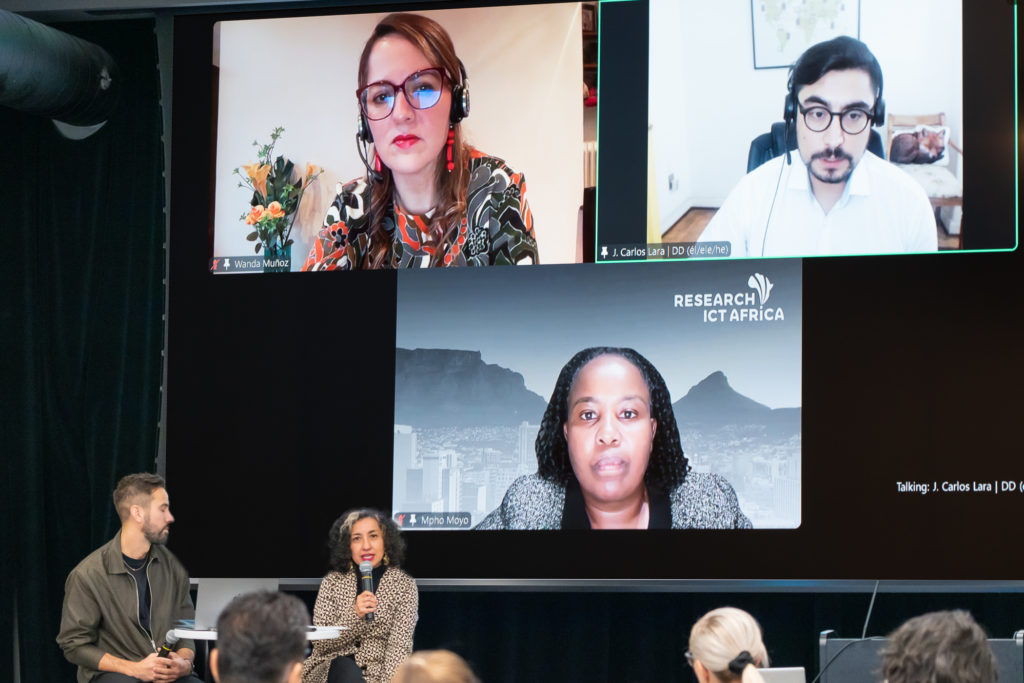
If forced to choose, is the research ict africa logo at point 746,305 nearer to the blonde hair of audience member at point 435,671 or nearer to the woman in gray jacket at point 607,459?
the woman in gray jacket at point 607,459

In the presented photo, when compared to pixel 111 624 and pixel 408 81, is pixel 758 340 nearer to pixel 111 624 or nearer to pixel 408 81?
pixel 408 81

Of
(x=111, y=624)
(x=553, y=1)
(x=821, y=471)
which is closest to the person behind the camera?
(x=111, y=624)

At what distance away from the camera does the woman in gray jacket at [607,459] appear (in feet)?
17.4

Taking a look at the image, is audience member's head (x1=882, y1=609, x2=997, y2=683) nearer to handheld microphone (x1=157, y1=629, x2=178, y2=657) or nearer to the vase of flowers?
handheld microphone (x1=157, y1=629, x2=178, y2=657)

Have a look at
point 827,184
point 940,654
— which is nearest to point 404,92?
point 827,184

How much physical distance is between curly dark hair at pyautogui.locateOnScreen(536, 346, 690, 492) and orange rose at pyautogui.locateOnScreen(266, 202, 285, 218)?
1.38 m

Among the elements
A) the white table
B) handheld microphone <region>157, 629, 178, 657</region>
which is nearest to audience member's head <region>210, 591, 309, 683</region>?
the white table

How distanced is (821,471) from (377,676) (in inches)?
73.8

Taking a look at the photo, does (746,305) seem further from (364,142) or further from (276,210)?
(276,210)

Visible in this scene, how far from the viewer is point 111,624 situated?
15.7 ft

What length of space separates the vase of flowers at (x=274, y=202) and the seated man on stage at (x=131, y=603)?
114cm

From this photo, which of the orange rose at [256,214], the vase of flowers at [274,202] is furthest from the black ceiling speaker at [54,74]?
the orange rose at [256,214]

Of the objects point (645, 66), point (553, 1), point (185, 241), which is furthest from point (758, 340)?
point (185, 241)

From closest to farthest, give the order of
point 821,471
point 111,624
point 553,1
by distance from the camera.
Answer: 1. point 111,624
2. point 821,471
3. point 553,1
